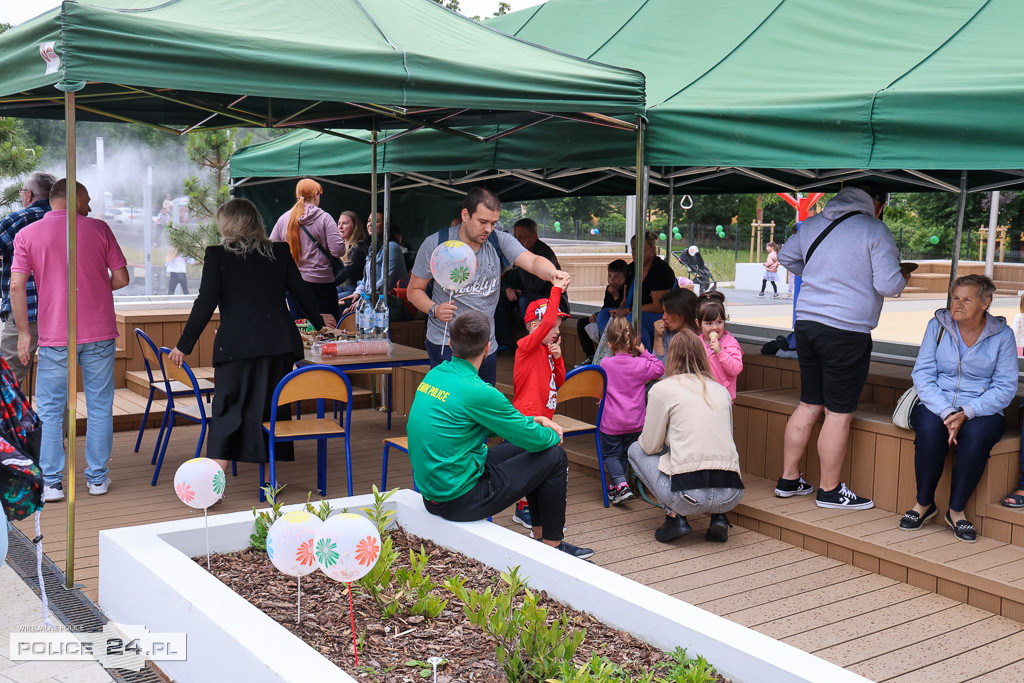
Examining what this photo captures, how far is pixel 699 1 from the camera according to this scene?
250 inches

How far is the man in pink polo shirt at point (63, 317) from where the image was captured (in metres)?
4.55

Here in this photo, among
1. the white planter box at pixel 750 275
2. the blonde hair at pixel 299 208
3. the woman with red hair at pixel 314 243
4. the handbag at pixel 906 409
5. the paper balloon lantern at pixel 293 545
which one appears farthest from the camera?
the white planter box at pixel 750 275

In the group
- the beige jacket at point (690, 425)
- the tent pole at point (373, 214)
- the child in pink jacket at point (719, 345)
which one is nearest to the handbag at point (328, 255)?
the tent pole at point (373, 214)

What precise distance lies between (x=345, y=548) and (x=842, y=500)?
2.81 metres

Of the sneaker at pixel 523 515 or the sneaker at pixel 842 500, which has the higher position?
the sneaker at pixel 842 500

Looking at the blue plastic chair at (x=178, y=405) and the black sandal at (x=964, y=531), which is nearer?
the black sandal at (x=964, y=531)

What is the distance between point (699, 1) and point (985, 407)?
352cm

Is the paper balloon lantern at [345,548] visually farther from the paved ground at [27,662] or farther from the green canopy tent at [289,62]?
the green canopy tent at [289,62]

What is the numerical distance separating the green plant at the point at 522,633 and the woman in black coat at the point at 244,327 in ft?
7.46

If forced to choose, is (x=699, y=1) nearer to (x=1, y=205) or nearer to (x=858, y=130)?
(x=858, y=130)

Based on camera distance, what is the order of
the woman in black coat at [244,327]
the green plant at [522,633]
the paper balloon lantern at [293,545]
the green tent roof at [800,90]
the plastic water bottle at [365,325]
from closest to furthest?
1. the green plant at [522,633]
2. the paper balloon lantern at [293,545]
3. the green tent roof at [800,90]
4. the woman in black coat at [244,327]
5. the plastic water bottle at [365,325]

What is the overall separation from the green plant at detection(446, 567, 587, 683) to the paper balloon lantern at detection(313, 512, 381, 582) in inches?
12.1

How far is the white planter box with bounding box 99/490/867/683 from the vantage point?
7.82 feet

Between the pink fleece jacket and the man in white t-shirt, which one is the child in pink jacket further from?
the man in white t-shirt
